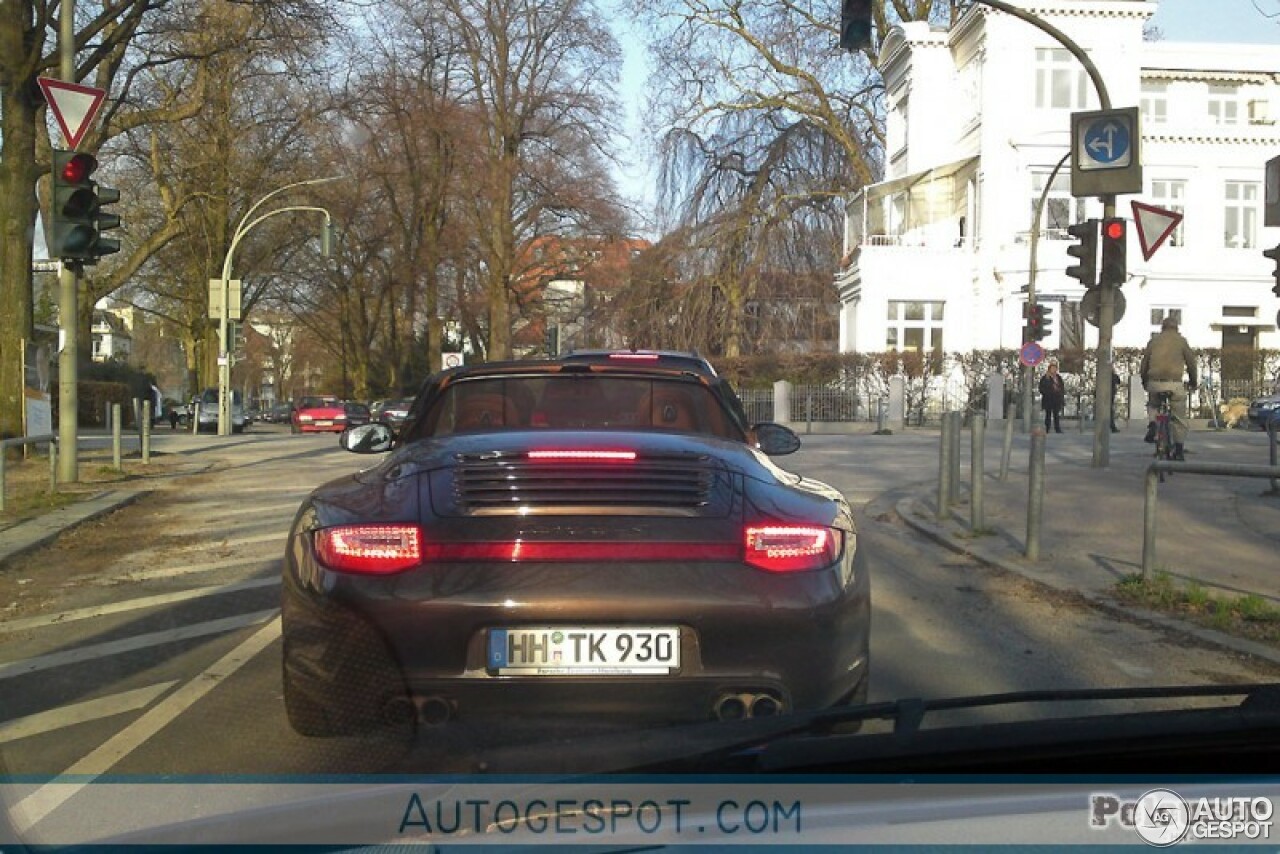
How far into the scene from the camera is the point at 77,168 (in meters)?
13.6

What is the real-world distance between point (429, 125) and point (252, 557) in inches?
1570

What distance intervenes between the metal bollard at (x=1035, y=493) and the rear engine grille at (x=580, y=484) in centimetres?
566

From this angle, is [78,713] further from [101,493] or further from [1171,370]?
[1171,370]

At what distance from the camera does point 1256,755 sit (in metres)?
2.29

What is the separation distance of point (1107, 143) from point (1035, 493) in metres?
7.53

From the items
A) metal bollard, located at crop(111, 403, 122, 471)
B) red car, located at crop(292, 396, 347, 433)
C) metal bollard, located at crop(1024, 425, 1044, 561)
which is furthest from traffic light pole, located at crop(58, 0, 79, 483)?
red car, located at crop(292, 396, 347, 433)

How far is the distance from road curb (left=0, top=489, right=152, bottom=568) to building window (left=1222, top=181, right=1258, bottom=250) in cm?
3972

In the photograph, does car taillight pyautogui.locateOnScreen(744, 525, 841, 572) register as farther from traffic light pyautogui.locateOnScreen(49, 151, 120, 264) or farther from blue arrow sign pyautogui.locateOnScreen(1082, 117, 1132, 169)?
blue arrow sign pyautogui.locateOnScreen(1082, 117, 1132, 169)

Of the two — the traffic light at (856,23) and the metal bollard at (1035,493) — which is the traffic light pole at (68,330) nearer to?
the traffic light at (856,23)

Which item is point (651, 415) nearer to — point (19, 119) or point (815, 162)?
point (19, 119)

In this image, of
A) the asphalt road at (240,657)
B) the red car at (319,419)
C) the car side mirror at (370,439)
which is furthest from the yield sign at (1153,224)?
the red car at (319,419)

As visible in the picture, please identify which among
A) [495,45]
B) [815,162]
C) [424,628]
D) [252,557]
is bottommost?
[252,557]

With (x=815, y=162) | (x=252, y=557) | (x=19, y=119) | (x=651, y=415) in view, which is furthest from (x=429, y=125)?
(x=651, y=415)

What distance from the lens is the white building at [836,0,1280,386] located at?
40.9m
